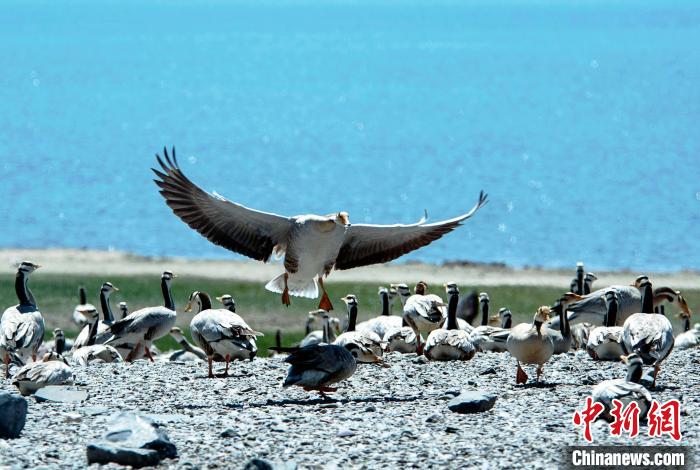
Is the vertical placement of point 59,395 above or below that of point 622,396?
below

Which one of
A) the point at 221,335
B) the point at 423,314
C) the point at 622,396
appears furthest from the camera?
the point at 423,314

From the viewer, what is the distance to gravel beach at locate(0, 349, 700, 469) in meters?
12.0

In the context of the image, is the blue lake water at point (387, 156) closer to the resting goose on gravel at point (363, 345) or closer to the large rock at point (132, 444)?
the resting goose on gravel at point (363, 345)

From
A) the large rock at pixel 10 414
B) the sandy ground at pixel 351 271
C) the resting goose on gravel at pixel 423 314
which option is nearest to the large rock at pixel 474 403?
the large rock at pixel 10 414

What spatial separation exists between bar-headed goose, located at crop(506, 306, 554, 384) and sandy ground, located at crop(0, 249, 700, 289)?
55.7ft

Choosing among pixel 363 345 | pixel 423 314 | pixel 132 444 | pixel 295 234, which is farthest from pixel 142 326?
pixel 132 444

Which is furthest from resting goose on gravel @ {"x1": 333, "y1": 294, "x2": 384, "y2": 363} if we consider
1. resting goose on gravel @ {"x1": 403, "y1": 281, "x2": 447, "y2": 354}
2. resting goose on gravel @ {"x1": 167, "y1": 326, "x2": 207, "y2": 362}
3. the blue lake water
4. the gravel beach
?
the blue lake water

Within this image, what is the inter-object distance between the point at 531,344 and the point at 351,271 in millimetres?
20062

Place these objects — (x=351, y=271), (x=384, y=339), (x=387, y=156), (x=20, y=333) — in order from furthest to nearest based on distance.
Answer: (x=387, y=156) → (x=351, y=271) → (x=384, y=339) → (x=20, y=333)

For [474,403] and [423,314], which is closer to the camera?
[474,403]

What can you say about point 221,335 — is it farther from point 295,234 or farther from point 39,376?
point 39,376

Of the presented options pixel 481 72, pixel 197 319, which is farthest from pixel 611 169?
pixel 481 72

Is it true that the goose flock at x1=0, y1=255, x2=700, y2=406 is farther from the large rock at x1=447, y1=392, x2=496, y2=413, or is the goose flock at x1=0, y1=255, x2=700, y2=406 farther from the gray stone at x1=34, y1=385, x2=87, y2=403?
the large rock at x1=447, y1=392, x2=496, y2=413

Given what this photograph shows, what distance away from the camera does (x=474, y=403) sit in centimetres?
1390
